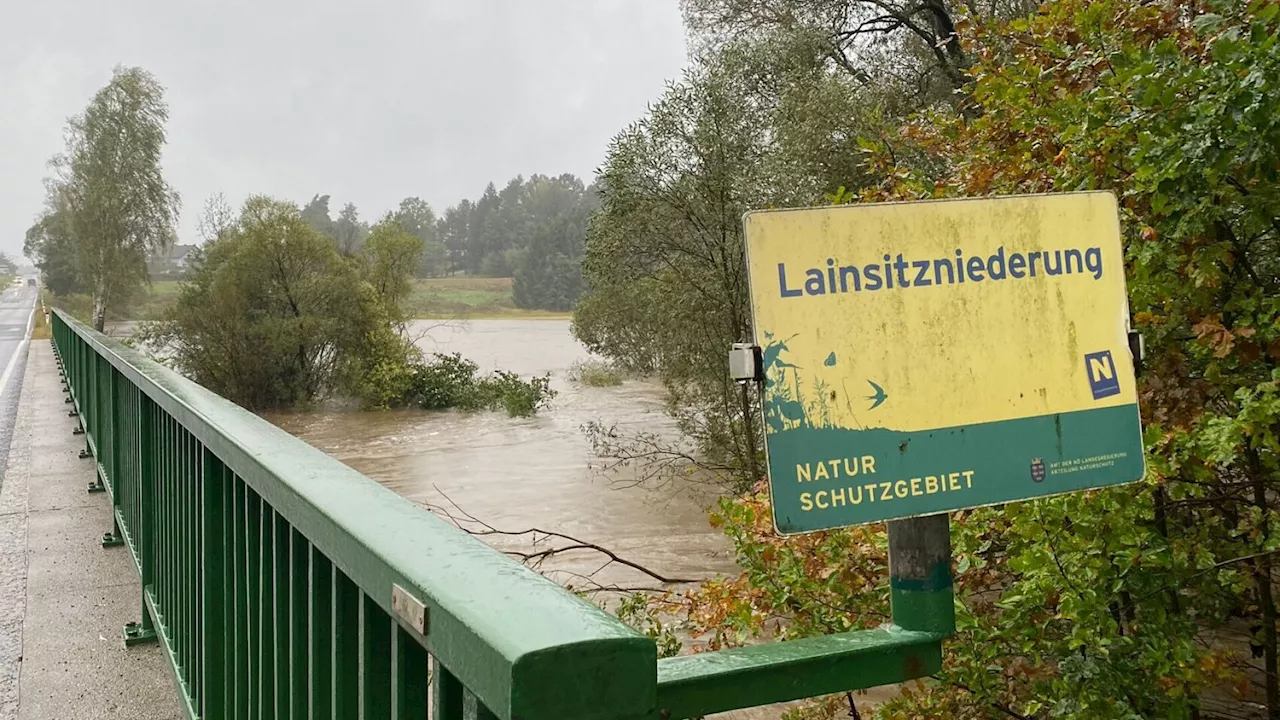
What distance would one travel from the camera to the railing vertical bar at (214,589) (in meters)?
2.38

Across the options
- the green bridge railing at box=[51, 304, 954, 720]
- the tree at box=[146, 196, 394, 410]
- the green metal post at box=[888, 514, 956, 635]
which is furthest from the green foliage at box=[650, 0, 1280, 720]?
the tree at box=[146, 196, 394, 410]

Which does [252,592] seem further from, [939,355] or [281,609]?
[939,355]

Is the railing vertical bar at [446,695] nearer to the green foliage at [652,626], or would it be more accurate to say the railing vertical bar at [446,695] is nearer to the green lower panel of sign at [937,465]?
the green lower panel of sign at [937,465]

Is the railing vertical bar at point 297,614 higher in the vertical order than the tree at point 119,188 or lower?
lower

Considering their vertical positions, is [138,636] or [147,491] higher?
[147,491]

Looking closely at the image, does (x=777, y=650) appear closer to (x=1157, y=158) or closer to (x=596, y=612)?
(x=596, y=612)

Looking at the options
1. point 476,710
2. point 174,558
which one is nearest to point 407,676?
point 476,710

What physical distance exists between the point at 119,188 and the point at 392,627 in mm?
51639

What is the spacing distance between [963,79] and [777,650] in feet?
51.3

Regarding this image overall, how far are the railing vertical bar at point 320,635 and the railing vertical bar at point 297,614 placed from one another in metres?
0.07

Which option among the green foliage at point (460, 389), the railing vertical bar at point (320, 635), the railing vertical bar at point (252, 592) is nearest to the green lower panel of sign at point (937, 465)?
the railing vertical bar at point (320, 635)

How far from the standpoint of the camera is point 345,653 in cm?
138

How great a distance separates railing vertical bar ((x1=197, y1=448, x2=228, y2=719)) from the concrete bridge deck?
0.59m

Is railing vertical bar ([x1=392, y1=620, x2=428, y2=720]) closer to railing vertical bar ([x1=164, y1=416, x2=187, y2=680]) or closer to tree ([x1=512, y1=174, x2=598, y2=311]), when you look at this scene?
railing vertical bar ([x1=164, y1=416, x2=187, y2=680])
